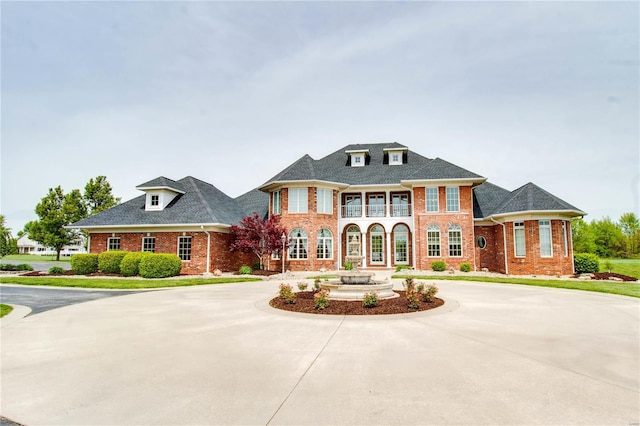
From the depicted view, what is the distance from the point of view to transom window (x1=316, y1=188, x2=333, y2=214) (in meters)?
25.7

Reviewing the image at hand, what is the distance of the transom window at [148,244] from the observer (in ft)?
79.5

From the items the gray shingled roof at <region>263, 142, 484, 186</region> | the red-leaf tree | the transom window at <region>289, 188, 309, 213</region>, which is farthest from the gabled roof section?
the transom window at <region>289, 188, 309, 213</region>

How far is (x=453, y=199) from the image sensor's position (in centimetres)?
2512

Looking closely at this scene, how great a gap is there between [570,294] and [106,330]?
14.8 metres

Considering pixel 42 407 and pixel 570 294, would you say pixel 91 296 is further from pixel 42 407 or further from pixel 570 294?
pixel 570 294

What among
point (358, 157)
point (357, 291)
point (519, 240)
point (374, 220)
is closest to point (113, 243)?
point (374, 220)

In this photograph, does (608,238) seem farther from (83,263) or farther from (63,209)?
(63,209)

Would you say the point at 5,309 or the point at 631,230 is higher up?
the point at 631,230

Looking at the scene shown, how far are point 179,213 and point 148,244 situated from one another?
2.90m

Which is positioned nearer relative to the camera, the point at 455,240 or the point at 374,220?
the point at 455,240

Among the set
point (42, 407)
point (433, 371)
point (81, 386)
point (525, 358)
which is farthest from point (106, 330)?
point (525, 358)

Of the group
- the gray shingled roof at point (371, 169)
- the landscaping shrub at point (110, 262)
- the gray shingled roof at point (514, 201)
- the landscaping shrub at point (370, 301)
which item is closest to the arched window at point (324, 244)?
the gray shingled roof at point (371, 169)

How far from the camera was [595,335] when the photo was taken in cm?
707

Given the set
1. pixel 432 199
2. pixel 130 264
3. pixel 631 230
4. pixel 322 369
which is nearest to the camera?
pixel 322 369
